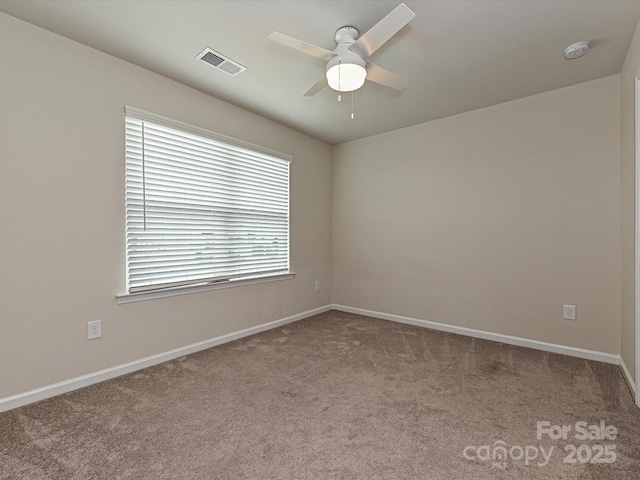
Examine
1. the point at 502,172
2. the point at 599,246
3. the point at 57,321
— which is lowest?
the point at 57,321

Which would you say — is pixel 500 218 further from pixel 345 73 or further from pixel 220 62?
pixel 220 62

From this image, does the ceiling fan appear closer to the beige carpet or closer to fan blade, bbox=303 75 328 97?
fan blade, bbox=303 75 328 97

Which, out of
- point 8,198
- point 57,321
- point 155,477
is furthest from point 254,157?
point 155,477

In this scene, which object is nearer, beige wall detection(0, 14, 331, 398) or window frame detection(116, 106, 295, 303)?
beige wall detection(0, 14, 331, 398)

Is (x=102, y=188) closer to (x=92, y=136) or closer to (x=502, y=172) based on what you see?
(x=92, y=136)

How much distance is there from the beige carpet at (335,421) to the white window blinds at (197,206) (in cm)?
88

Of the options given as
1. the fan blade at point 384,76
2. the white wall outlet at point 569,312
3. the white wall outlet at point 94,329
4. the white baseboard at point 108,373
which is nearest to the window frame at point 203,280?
the white wall outlet at point 94,329

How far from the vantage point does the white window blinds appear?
2.59 metres

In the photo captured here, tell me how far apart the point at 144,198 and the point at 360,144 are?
2905mm

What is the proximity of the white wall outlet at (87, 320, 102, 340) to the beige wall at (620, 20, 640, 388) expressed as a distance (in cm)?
380

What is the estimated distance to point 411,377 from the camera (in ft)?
8.04

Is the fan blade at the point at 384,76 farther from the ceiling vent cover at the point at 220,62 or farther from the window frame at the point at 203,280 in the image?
the window frame at the point at 203,280

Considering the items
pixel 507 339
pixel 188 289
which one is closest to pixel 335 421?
pixel 188 289

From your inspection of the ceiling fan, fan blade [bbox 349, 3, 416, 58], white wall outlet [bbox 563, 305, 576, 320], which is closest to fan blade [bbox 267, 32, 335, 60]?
the ceiling fan
